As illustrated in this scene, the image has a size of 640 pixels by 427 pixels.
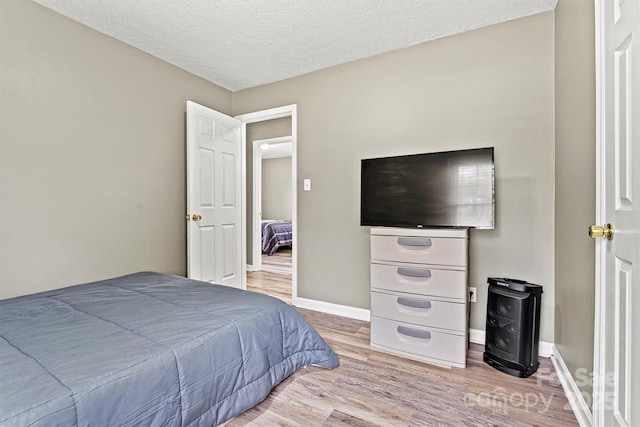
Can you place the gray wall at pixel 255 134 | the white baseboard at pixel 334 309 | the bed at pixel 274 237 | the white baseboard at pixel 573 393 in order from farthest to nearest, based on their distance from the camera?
the bed at pixel 274 237, the gray wall at pixel 255 134, the white baseboard at pixel 334 309, the white baseboard at pixel 573 393

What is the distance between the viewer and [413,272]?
85.9 inches

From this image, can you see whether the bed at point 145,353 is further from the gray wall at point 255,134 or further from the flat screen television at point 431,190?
the gray wall at point 255,134

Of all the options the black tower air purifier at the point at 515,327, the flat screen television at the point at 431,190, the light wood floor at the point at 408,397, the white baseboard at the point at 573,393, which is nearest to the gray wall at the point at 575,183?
the white baseboard at the point at 573,393

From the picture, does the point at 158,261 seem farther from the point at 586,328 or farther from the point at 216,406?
the point at 586,328

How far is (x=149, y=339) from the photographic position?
119 centimetres

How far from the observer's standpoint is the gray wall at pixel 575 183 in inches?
57.4

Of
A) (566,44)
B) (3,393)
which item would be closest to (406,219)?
(566,44)

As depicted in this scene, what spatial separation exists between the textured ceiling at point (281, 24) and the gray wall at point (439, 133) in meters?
0.16

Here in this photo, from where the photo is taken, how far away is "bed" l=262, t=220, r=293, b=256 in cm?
650

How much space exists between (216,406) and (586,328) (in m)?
1.81

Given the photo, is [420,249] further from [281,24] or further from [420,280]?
[281,24]

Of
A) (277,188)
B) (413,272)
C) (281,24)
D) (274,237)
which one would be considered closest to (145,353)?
(413,272)

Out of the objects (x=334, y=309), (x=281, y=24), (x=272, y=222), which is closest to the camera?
(x=281, y=24)

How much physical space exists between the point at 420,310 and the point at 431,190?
881mm
